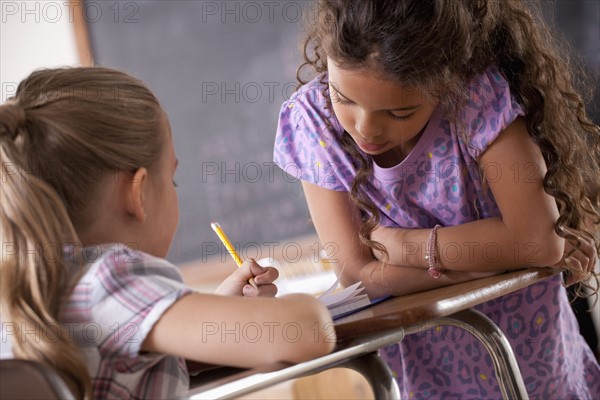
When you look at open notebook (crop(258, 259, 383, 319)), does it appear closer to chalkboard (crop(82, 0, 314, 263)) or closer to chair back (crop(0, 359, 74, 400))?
chalkboard (crop(82, 0, 314, 263))

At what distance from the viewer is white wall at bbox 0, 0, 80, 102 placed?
2703mm

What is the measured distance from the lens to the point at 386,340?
1.07 meters

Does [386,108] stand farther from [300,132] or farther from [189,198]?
[189,198]

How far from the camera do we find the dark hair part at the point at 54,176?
89cm

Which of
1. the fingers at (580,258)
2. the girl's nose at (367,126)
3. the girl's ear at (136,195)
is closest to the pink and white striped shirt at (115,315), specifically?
the girl's ear at (136,195)

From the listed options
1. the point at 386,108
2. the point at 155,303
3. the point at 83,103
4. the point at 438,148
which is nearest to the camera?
the point at 155,303

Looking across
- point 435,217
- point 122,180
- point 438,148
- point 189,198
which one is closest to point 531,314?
point 435,217

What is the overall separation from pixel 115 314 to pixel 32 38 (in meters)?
2.09

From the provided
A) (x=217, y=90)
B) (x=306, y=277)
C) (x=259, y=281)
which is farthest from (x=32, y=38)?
(x=259, y=281)

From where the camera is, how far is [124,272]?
901mm

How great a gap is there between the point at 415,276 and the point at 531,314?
0.32m

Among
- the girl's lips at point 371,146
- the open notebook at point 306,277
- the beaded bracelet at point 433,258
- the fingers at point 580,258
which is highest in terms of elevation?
the girl's lips at point 371,146

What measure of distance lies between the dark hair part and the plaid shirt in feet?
0.07

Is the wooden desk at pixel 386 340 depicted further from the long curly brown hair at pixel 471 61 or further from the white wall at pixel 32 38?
the white wall at pixel 32 38
